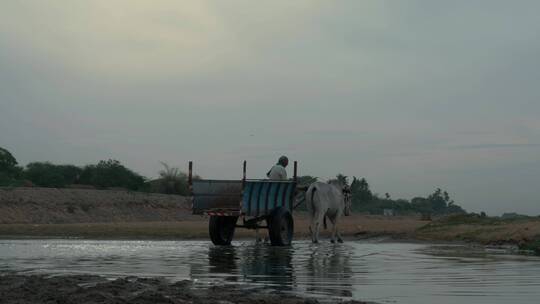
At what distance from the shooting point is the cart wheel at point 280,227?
65.3 feet

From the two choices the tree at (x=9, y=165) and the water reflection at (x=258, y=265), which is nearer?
the water reflection at (x=258, y=265)

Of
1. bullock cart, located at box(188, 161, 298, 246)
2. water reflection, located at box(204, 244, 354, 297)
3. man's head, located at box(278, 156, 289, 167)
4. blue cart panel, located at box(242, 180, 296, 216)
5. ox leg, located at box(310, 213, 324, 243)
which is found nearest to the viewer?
water reflection, located at box(204, 244, 354, 297)

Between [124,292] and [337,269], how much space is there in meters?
4.65

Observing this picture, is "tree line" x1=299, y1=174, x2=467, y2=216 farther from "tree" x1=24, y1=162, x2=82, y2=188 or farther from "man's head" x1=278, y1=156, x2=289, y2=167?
"man's head" x1=278, y1=156, x2=289, y2=167

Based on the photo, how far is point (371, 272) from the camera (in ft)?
40.2

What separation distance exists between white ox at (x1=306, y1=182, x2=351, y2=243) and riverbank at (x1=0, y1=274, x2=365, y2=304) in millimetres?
11007

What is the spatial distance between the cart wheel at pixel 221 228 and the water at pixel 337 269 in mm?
2397

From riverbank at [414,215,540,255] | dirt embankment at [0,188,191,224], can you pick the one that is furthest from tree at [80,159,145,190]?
riverbank at [414,215,540,255]

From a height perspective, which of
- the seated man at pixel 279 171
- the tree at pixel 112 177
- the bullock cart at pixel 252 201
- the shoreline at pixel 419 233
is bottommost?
the shoreline at pixel 419 233

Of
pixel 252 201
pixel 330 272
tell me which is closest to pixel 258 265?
pixel 330 272

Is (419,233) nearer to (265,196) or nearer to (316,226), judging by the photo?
(316,226)

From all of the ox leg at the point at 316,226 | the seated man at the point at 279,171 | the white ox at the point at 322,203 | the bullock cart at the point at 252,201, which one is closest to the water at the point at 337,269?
the bullock cart at the point at 252,201

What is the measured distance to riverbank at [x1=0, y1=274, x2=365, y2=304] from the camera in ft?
27.7

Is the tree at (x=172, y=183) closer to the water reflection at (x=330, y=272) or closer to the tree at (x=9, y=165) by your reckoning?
the tree at (x=9, y=165)
